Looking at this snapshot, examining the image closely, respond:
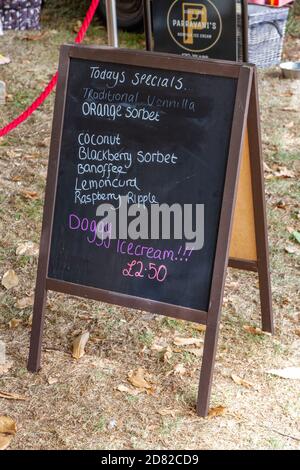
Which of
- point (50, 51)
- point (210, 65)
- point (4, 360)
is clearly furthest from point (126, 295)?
point (50, 51)

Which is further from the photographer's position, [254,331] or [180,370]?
[254,331]

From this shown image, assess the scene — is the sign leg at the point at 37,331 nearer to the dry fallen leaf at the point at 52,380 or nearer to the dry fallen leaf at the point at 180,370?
the dry fallen leaf at the point at 52,380

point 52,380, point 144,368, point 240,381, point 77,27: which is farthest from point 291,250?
point 77,27

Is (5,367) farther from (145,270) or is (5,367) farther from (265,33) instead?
(265,33)

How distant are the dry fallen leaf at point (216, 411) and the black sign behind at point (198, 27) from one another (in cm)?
225

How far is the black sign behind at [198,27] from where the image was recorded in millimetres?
4766

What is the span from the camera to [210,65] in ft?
10.1

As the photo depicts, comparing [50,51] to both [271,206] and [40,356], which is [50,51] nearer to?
[271,206]

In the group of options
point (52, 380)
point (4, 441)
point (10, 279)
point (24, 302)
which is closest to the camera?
point (4, 441)

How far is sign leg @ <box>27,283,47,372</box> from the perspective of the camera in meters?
3.56

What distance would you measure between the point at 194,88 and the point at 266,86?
15.2 feet

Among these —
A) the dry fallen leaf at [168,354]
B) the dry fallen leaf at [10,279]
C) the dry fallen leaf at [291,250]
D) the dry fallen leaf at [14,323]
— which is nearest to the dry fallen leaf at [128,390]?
the dry fallen leaf at [168,354]

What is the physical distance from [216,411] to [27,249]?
5.93 ft

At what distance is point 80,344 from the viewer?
3.79 metres
